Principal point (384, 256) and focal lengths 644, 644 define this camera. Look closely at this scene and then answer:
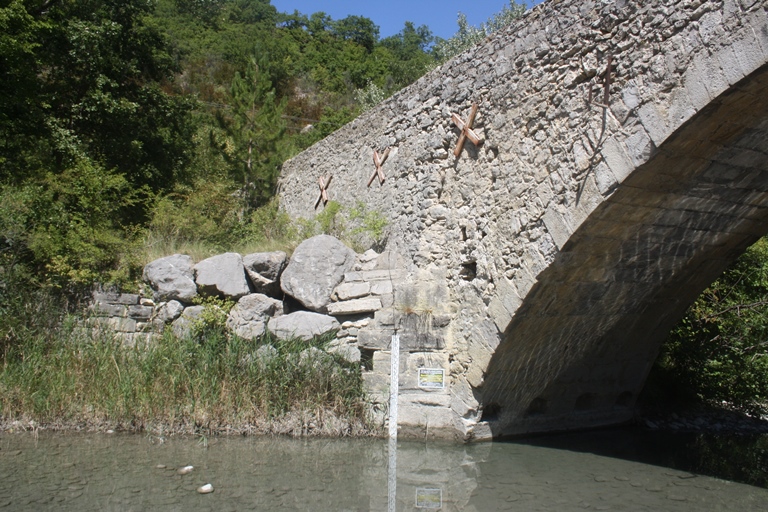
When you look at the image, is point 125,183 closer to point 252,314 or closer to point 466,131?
point 252,314

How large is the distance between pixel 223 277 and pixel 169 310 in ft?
2.35

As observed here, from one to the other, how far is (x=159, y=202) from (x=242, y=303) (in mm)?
3093

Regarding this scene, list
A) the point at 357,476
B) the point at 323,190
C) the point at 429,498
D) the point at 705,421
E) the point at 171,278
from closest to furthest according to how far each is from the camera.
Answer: the point at 429,498 → the point at 357,476 → the point at 171,278 → the point at 705,421 → the point at 323,190

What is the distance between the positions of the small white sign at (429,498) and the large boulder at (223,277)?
3.29 metres

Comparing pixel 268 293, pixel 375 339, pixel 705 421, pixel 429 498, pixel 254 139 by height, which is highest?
pixel 254 139

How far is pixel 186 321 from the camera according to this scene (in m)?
7.23

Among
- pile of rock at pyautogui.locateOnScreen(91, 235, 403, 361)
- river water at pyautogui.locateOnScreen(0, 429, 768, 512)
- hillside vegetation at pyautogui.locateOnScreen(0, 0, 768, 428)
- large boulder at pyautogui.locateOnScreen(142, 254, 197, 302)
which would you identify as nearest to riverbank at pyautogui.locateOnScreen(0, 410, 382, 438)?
river water at pyautogui.locateOnScreen(0, 429, 768, 512)

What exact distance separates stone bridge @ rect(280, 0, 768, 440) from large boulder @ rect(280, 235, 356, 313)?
59 cm

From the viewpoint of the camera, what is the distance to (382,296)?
688cm

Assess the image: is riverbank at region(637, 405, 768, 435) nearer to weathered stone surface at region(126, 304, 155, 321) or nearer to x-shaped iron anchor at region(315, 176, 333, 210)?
x-shaped iron anchor at region(315, 176, 333, 210)

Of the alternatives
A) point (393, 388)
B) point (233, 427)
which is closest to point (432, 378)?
point (393, 388)

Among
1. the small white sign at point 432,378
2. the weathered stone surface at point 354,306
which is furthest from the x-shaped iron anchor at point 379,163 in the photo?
the small white sign at point 432,378

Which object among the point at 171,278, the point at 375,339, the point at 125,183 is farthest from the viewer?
the point at 125,183

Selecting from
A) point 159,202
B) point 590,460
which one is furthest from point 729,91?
point 159,202
